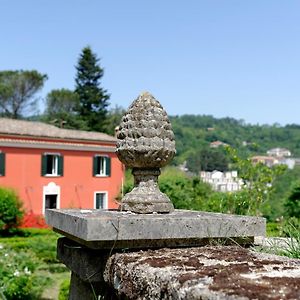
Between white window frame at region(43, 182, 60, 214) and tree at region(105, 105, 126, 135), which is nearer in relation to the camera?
white window frame at region(43, 182, 60, 214)

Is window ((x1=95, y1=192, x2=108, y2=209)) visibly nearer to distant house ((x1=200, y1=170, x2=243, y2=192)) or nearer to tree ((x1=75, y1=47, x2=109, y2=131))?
distant house ((x1=200, y1=170, x2=243, y2=192))

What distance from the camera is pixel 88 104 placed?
5106cm

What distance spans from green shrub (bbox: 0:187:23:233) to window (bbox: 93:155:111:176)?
614 cm

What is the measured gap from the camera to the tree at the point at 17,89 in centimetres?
5516

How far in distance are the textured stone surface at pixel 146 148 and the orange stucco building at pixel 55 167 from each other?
22.8 meters

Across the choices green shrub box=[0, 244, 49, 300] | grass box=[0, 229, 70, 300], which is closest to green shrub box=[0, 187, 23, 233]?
grass box=[0, 229, 70, 300]

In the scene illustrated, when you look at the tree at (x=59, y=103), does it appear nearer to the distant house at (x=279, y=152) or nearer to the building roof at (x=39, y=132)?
the building roof at (x=39, y=132)

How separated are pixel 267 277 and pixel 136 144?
49.5 inches

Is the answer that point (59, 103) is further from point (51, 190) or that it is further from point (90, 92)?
point (51, 190)

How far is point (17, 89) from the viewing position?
55.7m

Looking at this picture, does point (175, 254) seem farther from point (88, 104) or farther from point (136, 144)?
point (88, 104)

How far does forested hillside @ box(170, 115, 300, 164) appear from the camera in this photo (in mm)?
89312

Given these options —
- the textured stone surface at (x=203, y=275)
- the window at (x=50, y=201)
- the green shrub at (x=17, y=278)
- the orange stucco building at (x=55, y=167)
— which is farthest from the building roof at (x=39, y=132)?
the textured stone surface at (x=203, y=275)

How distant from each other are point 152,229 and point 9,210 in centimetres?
2316
